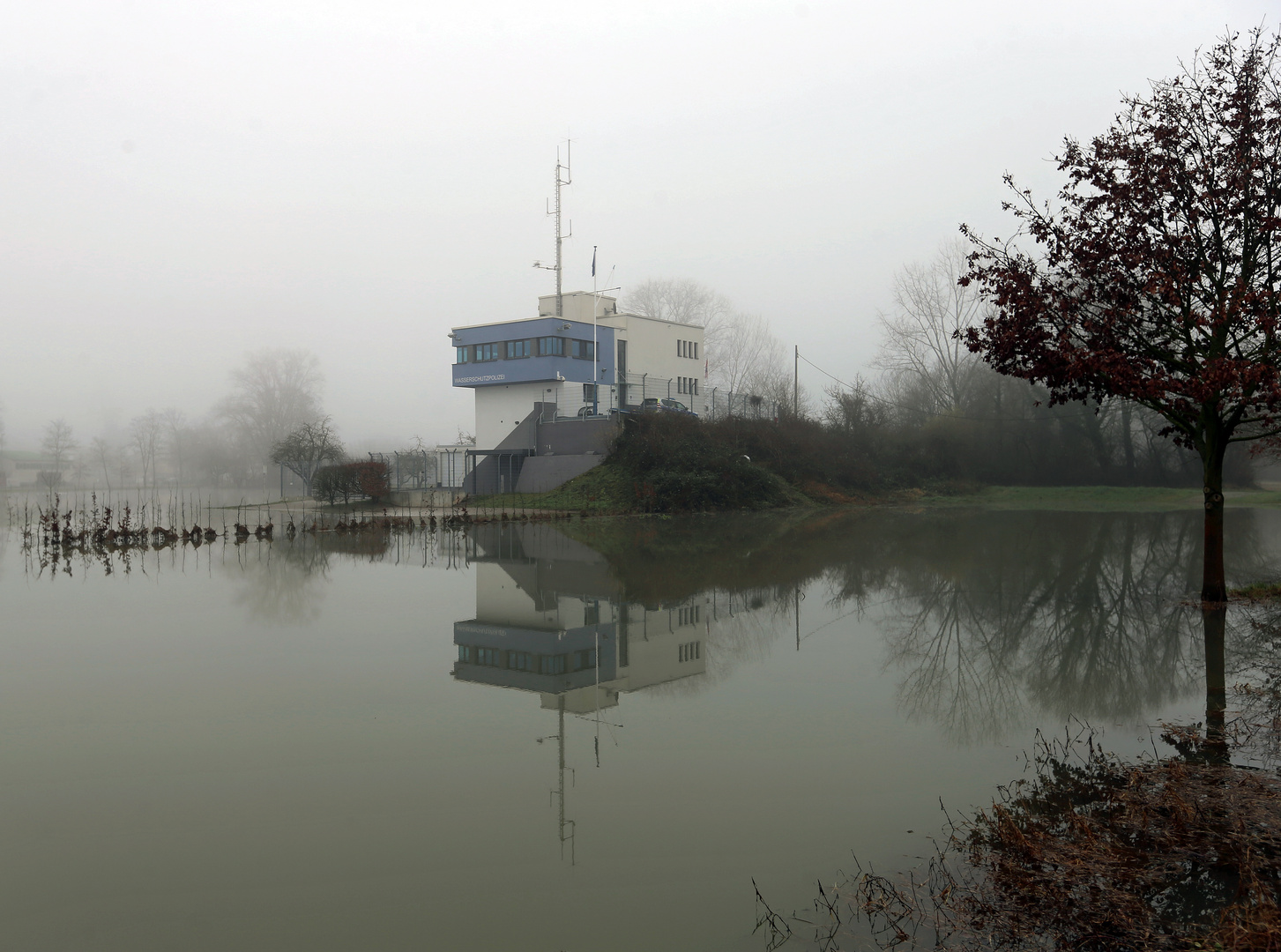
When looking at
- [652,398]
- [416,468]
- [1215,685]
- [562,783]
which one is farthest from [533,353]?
[562,783]

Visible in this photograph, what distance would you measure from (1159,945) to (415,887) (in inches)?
126

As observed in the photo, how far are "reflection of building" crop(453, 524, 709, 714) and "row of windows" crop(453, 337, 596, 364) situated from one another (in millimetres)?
28459

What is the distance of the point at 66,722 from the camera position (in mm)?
7020

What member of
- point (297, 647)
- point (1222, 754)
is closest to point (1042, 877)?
point (1222, 754)

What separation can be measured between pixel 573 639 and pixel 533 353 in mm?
35117

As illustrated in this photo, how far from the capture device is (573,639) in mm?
10203

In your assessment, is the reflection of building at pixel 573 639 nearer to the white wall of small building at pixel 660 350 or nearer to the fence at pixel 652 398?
the fence at pixel 652 398

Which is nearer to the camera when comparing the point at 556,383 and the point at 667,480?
the point at 667,480

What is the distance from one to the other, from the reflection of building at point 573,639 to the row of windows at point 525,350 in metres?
28.5

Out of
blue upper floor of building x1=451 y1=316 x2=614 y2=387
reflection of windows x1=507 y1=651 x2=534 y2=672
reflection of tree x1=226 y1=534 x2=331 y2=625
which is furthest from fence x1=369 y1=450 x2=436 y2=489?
reflection of windows x1=507 y1=651 x2=534 y2=672

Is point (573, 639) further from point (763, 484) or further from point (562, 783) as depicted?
point (763, 484)

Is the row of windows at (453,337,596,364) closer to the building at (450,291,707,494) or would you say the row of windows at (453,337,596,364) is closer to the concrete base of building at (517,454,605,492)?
the building at (450,291,707,494)

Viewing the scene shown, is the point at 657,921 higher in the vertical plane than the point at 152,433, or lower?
lower

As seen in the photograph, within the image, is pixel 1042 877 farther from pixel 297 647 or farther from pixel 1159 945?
pixel 297 647
